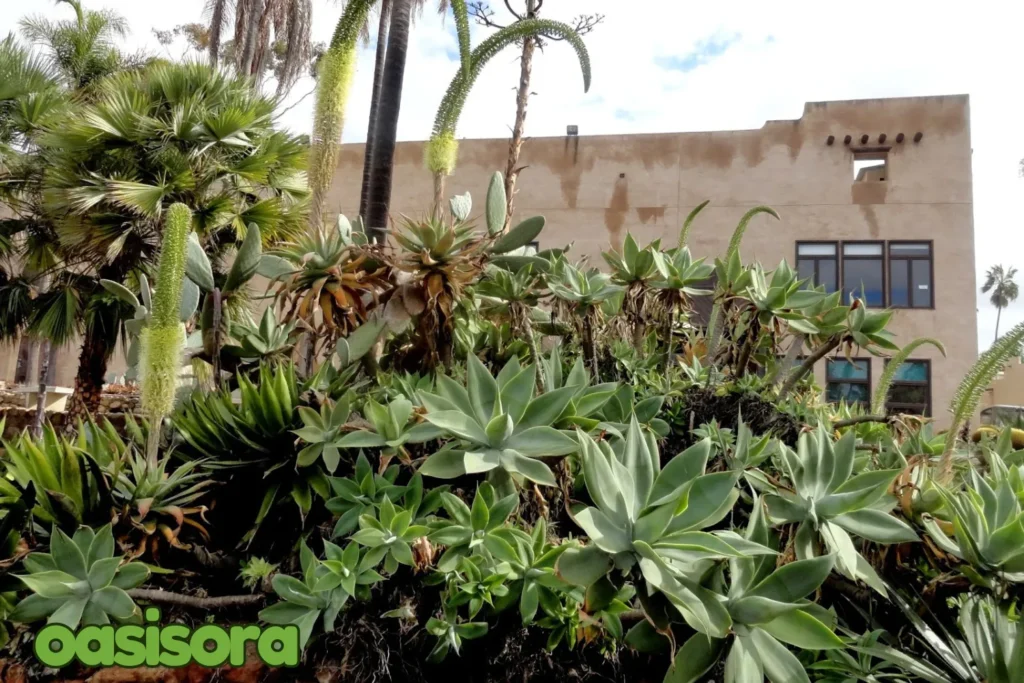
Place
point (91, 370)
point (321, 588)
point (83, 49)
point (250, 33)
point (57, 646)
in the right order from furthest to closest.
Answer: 1. point (250, 33)
2. point (83, 49)
3. point (91, 370)
4. point (57, 646)
5. point (321, 588)

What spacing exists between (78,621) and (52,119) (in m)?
9.69

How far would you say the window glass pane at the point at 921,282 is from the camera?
1501 centimetres

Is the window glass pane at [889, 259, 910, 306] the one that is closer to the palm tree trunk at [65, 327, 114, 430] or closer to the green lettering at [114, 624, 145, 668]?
the palm tree trunk at [65, 327, 114, 430]

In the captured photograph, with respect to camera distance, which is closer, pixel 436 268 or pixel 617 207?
pixel 436 268

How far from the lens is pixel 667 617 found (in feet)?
5.63

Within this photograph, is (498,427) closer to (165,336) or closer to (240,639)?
(240,639)

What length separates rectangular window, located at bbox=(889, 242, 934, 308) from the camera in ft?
49.3

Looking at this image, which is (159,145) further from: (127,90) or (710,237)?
(710,237)

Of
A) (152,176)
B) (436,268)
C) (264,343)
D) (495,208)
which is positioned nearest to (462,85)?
(495,208)

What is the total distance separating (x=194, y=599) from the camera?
7.95 ft

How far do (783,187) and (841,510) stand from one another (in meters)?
15.2

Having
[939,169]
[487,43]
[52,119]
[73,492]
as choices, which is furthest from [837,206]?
[73,492]

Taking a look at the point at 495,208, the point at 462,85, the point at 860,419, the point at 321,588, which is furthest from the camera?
the point at 462,85

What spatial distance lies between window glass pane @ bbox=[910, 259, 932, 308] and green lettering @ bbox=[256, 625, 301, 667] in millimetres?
16358
